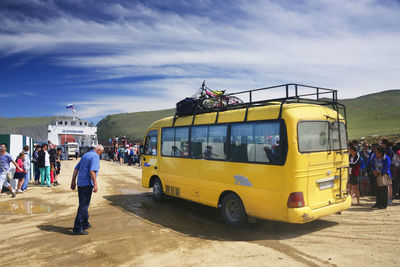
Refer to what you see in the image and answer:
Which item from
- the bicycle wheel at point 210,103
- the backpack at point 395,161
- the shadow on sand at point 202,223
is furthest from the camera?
the backpack at point 395,161

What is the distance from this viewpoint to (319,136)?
5.99 m

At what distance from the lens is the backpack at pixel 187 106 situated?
8.30 m

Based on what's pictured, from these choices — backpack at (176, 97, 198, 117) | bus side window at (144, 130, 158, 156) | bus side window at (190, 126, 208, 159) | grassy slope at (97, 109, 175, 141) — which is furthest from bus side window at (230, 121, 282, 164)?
grassy slope at (97, 109, 175, 141)

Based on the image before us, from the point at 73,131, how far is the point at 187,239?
35515mm

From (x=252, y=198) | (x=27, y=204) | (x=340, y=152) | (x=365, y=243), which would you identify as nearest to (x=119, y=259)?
(x=252, y=198)

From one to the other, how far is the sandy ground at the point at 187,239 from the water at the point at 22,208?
3cm

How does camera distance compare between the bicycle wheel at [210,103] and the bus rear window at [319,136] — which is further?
the bicycle wheel at [210,103]

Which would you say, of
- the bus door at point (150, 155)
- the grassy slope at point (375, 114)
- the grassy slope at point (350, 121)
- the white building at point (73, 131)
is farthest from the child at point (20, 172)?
the grassy slope at point (375, 114)

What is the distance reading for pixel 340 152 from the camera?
639 cm

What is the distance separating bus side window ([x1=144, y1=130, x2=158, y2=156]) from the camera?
383 inches

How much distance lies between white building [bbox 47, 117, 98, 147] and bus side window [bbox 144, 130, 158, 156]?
29.0 m

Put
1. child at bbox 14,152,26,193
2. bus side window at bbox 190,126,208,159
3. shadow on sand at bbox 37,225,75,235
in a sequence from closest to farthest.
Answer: shadow on sand at bbox 37,225,75,235, bus side window at bbox 190,126,208,159, child at bbox 14,152,26,193

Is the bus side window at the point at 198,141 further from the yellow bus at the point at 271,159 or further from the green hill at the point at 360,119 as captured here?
the green hill at the point at 360,119

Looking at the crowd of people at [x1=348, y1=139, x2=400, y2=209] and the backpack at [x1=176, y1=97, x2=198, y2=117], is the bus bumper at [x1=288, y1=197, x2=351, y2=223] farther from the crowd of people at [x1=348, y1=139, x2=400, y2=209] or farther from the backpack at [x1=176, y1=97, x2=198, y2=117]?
the backpack at [x1=176, y1=97, x2=198, y2=117]
